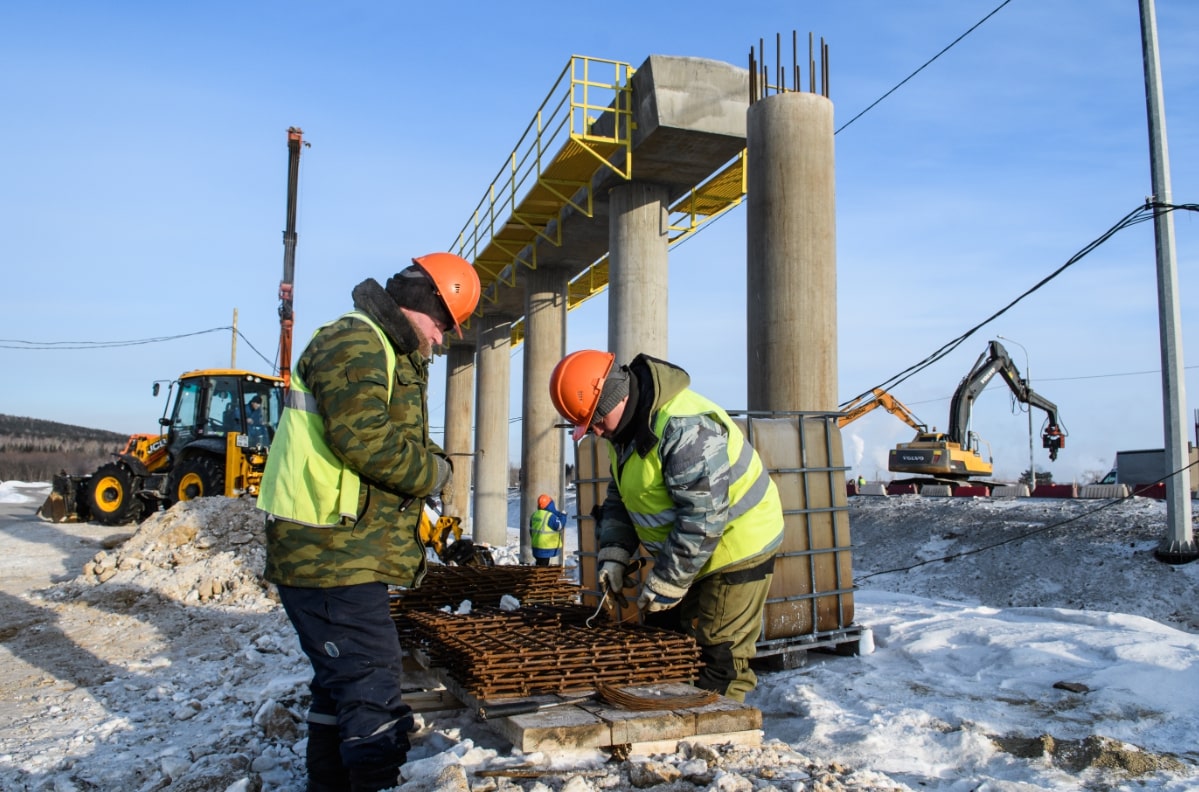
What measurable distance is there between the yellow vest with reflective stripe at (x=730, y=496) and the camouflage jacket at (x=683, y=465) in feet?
0.14

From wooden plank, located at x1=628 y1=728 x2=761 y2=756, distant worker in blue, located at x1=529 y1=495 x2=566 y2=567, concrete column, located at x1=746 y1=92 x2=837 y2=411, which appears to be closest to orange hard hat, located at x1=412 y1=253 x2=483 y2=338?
wooden plank, located at x1=628 y1=728 x2=761 y2=756

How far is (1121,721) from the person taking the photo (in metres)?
4.60

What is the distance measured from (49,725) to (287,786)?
210 cm

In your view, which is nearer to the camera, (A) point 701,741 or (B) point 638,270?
(A) point 701,741

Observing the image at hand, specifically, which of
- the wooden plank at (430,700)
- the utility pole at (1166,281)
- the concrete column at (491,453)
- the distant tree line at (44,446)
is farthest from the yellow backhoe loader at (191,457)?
the distant tree line at (44,446)

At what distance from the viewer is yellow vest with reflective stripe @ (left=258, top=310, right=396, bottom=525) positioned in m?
3.06

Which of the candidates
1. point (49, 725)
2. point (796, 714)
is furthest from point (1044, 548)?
point (49, 725)

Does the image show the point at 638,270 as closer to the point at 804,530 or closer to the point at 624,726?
the point at 804,530

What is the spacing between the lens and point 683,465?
12.0 feet

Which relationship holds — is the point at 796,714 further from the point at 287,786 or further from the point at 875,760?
the point at 287,786

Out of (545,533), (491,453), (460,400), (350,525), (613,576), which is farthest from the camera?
(460,400)

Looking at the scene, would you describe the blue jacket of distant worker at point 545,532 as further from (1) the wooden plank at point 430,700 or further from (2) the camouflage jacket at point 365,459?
(2) the camouflage jacket at point 365,459

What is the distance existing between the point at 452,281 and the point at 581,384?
0.77m

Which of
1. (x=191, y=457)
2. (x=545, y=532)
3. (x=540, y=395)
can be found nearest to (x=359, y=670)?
(x=545, y=532)
